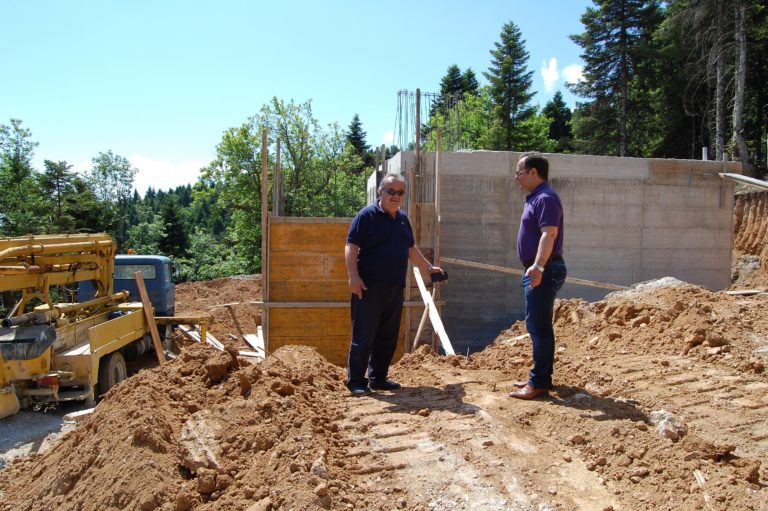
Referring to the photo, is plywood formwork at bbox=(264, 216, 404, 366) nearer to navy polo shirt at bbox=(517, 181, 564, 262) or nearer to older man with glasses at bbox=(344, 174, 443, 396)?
older man with glasses at bbox=(344, 174, 443, 396)

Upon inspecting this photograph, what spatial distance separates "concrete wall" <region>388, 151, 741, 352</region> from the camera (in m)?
10.1

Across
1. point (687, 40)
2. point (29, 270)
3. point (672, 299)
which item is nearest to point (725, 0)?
point (687, 40)

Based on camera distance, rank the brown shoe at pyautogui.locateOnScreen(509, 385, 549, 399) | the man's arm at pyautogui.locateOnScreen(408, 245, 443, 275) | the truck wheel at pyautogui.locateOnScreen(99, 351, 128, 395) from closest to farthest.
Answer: the brown shoe at pyautogui.locateOnScreen(509, 385, 549, 399) < the man's arm at pyautogui.locateOnScreen(408, 245, 443, 275) < the truck wheel at pyautogui.locateOnScreen(99, 351, 128, 395)

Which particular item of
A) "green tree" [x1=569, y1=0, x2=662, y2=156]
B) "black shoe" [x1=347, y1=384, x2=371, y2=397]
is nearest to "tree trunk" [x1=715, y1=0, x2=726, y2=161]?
"green tree" [x1=569, y1=0, x2=662, y2=156]

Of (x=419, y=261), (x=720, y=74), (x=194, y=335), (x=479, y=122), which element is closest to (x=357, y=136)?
(x=479, y=122)

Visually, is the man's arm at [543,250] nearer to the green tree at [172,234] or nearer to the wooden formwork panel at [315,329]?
the wooden formwork panel at [315,329]

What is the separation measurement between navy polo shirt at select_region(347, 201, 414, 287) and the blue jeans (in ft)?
3.28

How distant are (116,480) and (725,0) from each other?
2614 centimetres

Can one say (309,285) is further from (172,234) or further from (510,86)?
(172,234)

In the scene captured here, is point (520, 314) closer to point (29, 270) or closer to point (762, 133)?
point (29, 270)

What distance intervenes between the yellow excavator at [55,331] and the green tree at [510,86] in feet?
93.6

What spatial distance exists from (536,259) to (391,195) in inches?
47.8

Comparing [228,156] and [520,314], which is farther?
[228,156]

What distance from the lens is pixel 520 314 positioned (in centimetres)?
1013
